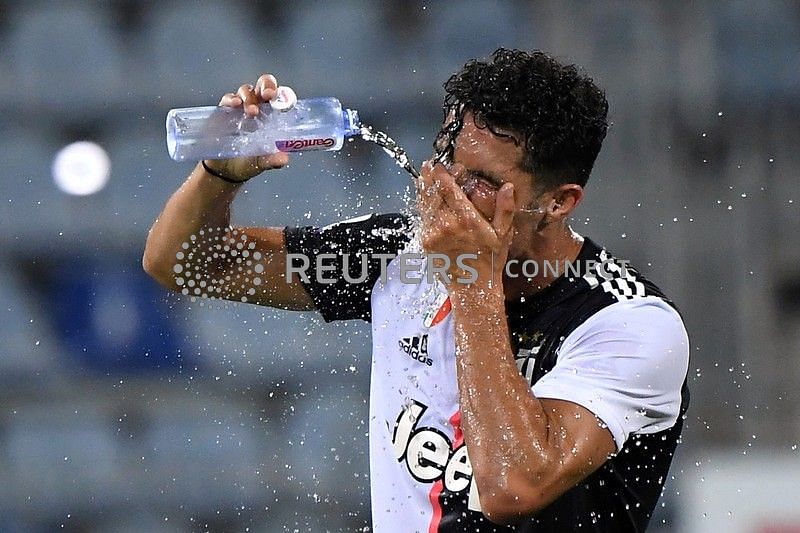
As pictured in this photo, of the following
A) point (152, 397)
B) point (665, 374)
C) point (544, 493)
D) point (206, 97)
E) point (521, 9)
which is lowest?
point (152, 397)

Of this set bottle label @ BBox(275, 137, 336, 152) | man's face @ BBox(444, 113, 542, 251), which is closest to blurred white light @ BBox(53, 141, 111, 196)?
bottle label @ BBox(275, 137, 336, 152)

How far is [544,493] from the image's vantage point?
6.72ft

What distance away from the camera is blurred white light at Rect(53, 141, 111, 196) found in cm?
473

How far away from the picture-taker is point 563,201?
244 cm

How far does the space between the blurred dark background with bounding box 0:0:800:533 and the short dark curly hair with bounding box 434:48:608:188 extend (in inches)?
80.1

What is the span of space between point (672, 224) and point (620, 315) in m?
2.35

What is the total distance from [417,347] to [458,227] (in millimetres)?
392

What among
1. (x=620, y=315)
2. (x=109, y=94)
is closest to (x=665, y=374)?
(x=620, y=315)

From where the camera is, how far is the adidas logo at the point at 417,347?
95.5 inches

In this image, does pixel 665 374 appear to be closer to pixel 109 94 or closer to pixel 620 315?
pixel 620 315

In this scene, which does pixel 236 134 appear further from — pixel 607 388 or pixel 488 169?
pixel 607 388

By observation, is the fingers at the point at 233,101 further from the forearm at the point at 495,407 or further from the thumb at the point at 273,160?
the forearm at the point at 495,407

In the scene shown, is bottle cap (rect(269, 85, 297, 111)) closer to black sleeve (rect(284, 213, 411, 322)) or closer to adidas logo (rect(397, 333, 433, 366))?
black sleeve (rect(284, 213, 411, 322))

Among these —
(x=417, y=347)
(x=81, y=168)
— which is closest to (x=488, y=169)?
(x=417, y=347)
